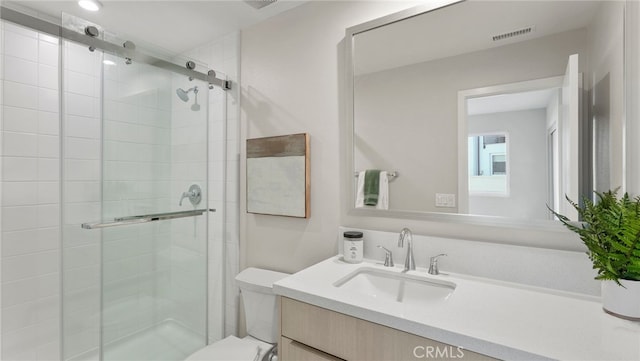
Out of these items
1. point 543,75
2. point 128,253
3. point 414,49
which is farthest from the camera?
point 128,253

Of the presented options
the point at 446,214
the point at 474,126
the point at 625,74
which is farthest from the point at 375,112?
the point at 625,74

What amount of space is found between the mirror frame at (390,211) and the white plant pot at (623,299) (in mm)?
261

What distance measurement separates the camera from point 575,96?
1011 mm

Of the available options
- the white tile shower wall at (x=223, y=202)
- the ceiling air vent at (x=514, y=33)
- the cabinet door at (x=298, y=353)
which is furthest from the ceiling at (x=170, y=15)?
the cabinet door at (x=298, y=353)

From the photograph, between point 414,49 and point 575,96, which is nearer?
point 575,96

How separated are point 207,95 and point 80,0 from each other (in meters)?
0.80

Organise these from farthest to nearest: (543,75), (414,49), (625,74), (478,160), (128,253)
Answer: (128,253)
(414,49)
(478,160)
(543,75)
(625,74)

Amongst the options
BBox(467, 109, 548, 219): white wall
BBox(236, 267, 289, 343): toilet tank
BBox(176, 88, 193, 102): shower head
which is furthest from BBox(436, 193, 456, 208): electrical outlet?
BBox(176, 88, 193, 102): shower head

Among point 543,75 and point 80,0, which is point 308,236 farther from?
point 80,0

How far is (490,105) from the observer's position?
1.16 m

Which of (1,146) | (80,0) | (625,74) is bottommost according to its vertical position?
(1,146)

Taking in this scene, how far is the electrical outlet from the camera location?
1.25 meters

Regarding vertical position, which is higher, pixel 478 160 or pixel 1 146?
pixel 1 146

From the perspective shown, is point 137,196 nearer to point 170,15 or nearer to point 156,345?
point 156,345
